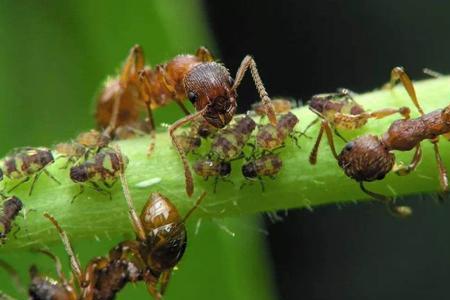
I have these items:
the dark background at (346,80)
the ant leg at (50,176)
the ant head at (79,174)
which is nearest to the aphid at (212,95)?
the ant head at (79,174)

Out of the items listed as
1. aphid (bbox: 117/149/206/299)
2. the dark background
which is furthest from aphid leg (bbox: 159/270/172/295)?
the dark background

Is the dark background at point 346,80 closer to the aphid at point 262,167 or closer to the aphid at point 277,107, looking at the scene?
the aphid at point 277,107

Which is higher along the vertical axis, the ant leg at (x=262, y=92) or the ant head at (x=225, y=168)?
the ant leg at (x=262, y=92)

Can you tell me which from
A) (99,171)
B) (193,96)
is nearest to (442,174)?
(193,96)

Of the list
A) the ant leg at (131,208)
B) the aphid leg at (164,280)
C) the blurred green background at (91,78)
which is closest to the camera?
the ant leg at (131,208)

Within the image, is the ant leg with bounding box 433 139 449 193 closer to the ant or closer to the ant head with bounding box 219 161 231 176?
the ant

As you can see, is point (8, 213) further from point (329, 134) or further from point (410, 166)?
point (410, 166)

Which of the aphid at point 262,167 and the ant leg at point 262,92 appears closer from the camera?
the aphid at point 262,167

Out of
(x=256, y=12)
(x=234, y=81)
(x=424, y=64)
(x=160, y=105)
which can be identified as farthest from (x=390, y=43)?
(x=234, y=81)
